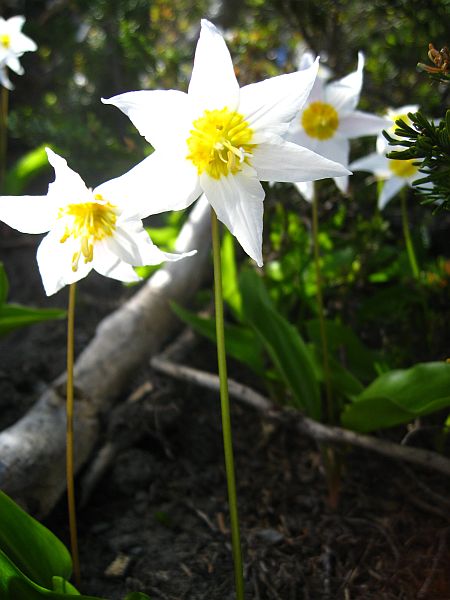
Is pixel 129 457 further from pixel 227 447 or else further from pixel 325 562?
pixel 227 447

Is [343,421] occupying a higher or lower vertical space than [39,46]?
lower

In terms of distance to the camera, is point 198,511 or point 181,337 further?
point 181,337

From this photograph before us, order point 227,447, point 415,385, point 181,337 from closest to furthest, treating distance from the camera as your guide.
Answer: point 227,447 → point 415,385 → point 181,337

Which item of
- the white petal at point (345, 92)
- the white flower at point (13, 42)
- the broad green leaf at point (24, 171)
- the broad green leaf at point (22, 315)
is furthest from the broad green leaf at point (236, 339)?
the broad green leaf at point (24, 171)

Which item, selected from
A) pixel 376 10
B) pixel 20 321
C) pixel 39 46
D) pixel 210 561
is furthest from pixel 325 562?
pixel 39 46

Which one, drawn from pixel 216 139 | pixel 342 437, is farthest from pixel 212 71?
pixel 342 437

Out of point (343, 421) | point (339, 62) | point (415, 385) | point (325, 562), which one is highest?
point (339, 62)

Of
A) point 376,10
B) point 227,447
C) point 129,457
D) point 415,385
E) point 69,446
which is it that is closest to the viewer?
point 227,447
